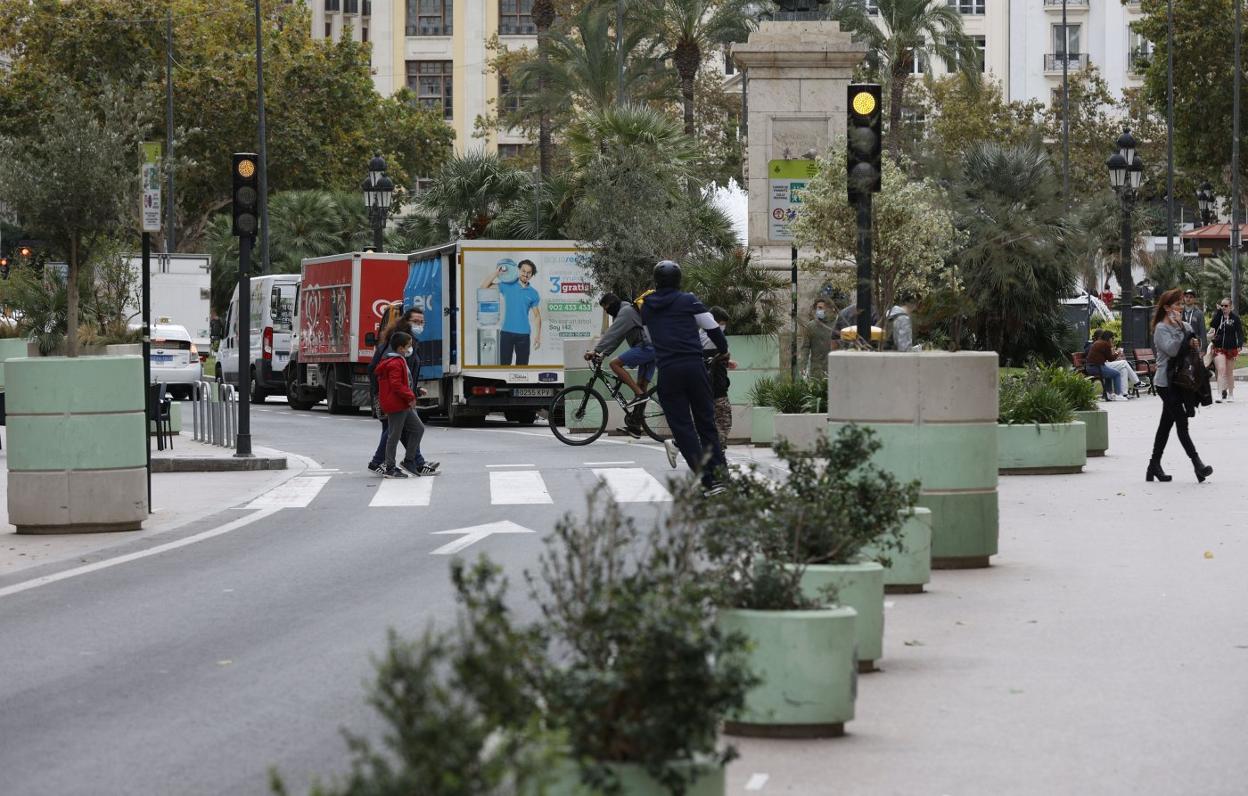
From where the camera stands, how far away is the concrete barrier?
11.9 m

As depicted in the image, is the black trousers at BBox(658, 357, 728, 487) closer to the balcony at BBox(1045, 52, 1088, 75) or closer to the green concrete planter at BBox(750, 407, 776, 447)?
the green concrete planter at BBox(750, 407, 776, 447)

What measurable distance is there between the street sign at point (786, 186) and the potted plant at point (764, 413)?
460 centimetres

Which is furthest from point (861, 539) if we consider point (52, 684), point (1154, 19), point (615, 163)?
point (1154, 19)

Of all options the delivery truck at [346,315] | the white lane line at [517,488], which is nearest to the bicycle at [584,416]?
the white lane line at [517,488]

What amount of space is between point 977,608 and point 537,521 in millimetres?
5582

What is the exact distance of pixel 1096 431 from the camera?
22.7m

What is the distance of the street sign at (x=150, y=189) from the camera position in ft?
63.1

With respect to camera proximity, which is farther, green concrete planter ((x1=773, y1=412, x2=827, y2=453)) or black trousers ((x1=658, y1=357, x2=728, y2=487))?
green concrete planter ((x1=773, y1=412, x2=827, y2=453))

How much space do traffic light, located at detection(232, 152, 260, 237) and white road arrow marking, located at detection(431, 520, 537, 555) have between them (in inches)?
300

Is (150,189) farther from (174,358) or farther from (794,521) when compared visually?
(174,358)

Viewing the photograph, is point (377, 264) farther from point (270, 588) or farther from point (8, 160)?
point (270, 588)

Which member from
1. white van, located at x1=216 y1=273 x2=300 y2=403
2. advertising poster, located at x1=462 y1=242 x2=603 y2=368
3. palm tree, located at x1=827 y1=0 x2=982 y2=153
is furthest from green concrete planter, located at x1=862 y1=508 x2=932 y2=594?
palm tree, located at x1=827 y1=0 x2=982 y2=153

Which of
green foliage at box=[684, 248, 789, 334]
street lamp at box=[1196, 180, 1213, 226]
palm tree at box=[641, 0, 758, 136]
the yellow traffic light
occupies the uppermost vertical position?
palm tree at box=[641, 0, 758, 136]

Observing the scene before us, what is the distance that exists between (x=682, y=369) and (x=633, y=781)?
11.0 m
